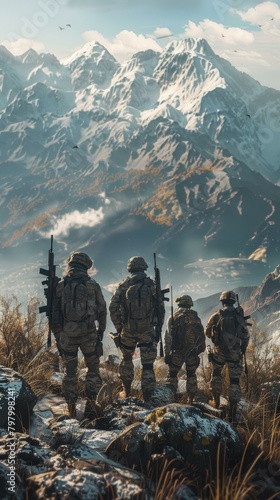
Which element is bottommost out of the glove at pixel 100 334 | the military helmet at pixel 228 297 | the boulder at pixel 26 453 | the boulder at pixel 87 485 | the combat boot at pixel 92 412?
the boulder at pixel 87 485

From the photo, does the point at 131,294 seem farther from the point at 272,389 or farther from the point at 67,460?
the point at 67,460

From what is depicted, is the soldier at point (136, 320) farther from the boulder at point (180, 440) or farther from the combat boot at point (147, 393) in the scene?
the boulder at point (180, 440)

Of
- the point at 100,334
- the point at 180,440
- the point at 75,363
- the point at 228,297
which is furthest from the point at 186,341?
the point at 180,440

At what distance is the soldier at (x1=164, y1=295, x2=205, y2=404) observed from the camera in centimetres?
834

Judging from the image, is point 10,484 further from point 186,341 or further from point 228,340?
point 186,341

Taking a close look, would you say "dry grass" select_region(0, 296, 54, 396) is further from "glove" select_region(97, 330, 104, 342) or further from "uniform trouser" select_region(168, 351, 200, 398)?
"uniform trouser" select_region(168, 351, 200, 398)

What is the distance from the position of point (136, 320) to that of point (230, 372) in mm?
2021

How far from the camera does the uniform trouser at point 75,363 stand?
246 inches

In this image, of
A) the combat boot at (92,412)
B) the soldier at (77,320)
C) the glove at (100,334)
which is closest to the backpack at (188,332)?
the glove at (100,334)

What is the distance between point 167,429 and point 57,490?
120 centimetres

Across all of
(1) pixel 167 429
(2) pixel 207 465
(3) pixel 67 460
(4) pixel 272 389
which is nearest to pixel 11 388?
(3) pixel 67 460

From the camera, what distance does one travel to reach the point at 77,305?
6340 millimetres

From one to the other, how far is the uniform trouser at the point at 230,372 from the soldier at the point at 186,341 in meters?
0.38

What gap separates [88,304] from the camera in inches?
253
